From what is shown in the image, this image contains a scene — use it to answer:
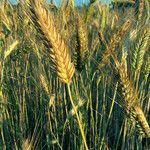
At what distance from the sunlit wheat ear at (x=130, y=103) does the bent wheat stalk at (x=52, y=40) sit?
15 cm

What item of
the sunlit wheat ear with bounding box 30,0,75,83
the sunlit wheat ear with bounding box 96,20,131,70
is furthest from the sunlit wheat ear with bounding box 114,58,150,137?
the sunlit wheat ear with bounding box 96,20,131,70

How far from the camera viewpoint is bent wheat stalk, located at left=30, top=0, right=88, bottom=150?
91 cm

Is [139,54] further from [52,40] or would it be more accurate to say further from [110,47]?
[52,40]

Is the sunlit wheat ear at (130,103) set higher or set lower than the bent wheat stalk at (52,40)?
lower

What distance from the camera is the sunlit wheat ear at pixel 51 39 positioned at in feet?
2.97

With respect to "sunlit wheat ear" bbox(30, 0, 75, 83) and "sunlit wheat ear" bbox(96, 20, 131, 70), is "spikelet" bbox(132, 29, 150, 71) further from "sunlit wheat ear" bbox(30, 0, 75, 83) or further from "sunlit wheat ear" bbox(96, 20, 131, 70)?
"sunlit wheat ear" bbox(30, 0, 75, 83)

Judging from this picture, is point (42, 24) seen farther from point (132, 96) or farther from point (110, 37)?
point (110, 37)

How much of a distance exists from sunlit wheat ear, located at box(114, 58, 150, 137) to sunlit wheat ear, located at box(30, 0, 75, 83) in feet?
0.49

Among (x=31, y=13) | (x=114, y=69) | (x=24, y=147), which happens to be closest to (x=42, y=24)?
(x=31, y=13)

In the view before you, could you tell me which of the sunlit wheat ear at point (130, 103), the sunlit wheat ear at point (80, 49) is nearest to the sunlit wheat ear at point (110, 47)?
the sunlit wheat ear at point (80, 49)

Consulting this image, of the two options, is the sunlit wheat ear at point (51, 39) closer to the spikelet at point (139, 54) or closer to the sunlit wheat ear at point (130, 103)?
the sunlit wheat ear at point (130, 103)

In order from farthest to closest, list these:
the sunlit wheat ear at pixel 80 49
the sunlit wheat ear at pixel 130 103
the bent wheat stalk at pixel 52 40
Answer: the sunlit wheat ear at pixel 80 49 → the sunlit wheat ear at pixel 130 103 → the bent wheat stalk at pixel 52 40

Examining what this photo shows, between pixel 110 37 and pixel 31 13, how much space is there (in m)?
0.54

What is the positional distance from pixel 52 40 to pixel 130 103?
11.3 inches
